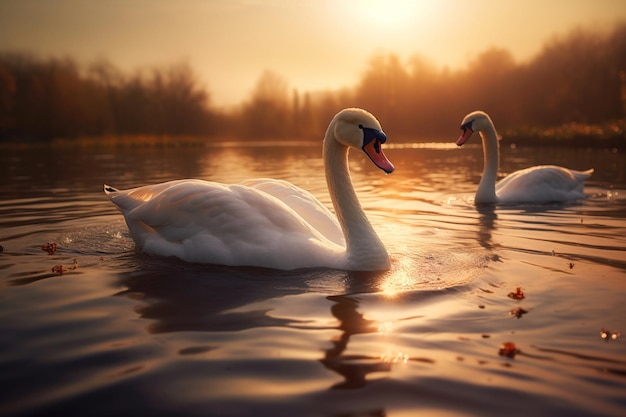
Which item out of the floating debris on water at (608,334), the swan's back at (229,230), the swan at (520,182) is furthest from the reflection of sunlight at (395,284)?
the swan at (520,182)

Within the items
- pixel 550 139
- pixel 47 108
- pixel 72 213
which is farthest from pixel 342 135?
pixel 47 108

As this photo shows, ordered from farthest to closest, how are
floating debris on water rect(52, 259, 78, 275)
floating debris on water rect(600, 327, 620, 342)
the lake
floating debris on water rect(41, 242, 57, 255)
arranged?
floating debris on water rect(41, 242, 57, 255)
floating debris on water rect(52, 259, 78, 275)
floating debris on water rect(600, 327, 620, 342)
the lake

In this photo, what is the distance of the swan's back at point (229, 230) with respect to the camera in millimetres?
5910

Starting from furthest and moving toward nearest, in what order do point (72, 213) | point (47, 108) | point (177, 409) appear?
point (47, 108) < point (72, 213) < point (177, 409)

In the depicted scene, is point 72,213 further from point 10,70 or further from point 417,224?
point 10,70

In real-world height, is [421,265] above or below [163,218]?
below

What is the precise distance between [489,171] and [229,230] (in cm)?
775

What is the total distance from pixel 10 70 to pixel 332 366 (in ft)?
212

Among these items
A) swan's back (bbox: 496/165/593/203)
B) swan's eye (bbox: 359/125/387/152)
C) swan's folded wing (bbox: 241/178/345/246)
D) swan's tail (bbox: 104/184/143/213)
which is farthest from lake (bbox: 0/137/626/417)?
swan's back (bbox: 496/165/593/203)

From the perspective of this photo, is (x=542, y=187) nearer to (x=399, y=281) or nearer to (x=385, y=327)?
(x=399, y=281)

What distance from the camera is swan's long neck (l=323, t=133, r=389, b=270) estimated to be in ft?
19.5

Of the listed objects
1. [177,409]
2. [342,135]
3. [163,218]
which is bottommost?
[177,409]

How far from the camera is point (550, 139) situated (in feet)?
130

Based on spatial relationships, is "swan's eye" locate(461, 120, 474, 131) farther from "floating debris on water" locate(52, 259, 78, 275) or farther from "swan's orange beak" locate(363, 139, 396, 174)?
"floating debris on water" locate(52, 259, 78, 275)
